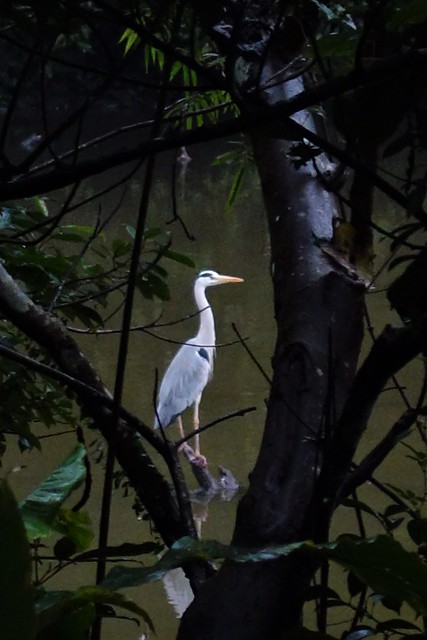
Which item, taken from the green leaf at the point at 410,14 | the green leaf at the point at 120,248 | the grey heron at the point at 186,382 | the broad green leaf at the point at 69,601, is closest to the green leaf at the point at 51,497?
the broad green leaf at the point at 69,601

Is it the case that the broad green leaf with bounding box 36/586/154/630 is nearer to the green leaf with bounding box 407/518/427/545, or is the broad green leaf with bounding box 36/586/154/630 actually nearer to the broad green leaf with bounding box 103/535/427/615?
the broad green leaf with bounding box 103/535/427/615

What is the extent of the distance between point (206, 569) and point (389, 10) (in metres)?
0.42

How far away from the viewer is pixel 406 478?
148 inches

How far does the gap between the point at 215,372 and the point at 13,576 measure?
4.95 meters

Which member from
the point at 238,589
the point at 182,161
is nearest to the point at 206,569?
the point at 238,589

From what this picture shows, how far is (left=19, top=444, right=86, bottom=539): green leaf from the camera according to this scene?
629 mm

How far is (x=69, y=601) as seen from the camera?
1.59 ft

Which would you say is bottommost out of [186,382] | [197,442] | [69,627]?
[69,627]

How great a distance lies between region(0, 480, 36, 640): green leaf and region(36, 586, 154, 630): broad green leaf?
45 millimetres

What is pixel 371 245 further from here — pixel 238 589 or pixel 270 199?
pixel 238 589

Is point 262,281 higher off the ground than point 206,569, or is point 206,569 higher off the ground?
point 262,281

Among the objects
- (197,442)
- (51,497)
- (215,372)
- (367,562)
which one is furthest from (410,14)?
(215,372)

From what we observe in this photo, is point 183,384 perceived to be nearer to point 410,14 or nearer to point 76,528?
point 76,528

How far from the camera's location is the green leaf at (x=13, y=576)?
41 cm
